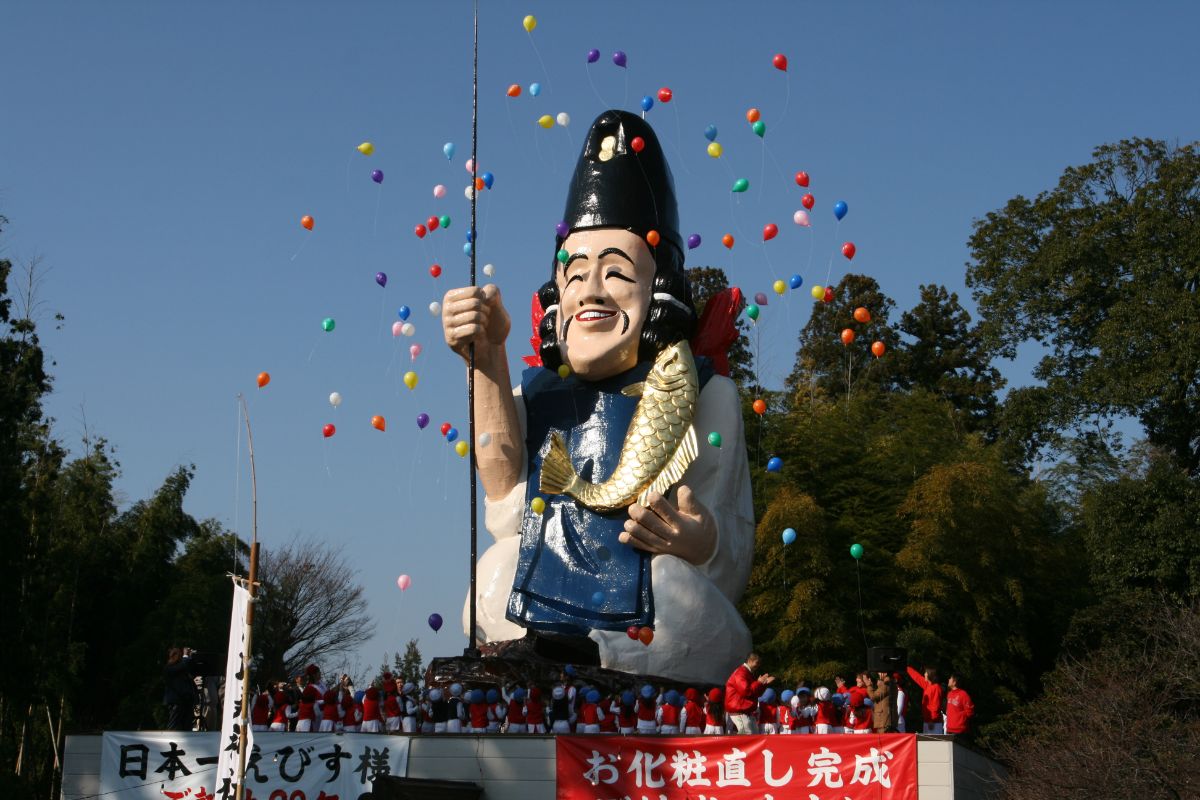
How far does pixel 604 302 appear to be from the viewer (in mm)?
18969

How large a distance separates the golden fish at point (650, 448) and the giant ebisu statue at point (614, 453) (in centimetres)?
2

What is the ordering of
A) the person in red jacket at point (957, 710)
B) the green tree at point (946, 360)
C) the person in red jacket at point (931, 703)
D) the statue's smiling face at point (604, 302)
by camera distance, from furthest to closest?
the green tree at point (946, 360)
the statue's smiling face at point (604, 302)
the person in red jacket at point (931, 703)
the person in red jacket at point (957, 710)

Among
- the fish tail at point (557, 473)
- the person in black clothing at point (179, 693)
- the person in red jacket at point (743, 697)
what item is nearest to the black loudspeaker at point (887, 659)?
the person in red jacket at point (743, 697)

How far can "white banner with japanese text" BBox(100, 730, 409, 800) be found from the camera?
14.6m

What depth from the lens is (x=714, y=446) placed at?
61.1ft

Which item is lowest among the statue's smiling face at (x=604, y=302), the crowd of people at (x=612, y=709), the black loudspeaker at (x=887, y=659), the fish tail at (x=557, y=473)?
the crowd of people at (x=612, y=709)

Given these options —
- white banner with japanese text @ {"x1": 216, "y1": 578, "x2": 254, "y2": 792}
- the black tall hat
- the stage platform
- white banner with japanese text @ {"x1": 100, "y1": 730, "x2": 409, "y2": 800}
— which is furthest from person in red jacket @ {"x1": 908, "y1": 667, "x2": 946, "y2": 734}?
white banner with japanese text @ {"x1": 216, "y1": 578, "x2": 254, "y2": 792}

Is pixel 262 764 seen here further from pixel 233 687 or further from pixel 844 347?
pixel 844 347

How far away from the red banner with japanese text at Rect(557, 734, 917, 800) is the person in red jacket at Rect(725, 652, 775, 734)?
1.51 m

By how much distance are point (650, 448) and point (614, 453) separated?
57 centimetres

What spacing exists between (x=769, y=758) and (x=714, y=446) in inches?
202

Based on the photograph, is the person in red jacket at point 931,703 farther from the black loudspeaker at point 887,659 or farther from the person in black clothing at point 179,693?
the person in black clothing at point 179,693

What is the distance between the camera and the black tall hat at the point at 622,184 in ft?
63.5

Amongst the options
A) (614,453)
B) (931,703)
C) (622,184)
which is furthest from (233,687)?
(622,184)
